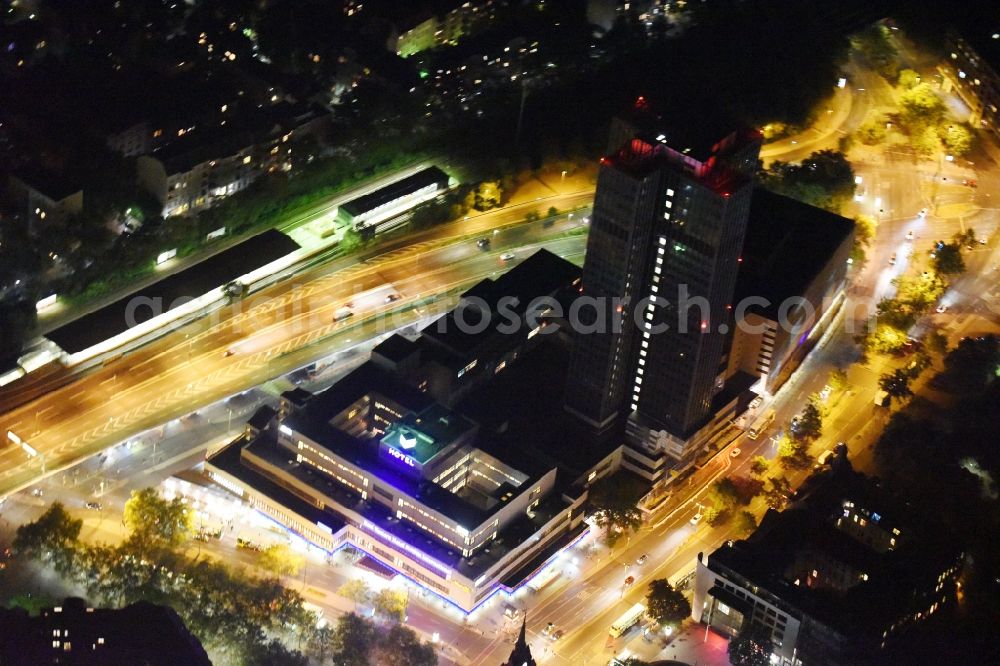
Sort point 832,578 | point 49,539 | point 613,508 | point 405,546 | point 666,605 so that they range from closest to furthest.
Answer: point 666,605
point 49,539
point 832,578
point 405,546
point 613,508

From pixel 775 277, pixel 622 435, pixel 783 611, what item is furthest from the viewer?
pixel 775 277

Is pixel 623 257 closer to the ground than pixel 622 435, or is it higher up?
higher up

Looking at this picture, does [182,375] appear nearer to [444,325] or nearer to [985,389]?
[444,325]

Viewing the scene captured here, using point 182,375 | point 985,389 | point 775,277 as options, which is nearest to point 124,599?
point 182,375

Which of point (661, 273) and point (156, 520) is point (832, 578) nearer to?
point (661, 273)

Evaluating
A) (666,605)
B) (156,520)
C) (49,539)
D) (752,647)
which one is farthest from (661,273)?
(49,539)

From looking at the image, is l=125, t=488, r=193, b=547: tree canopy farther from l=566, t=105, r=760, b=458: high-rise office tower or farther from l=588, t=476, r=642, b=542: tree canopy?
l=566, t=105, r=760, b=458: high-rise office tower
